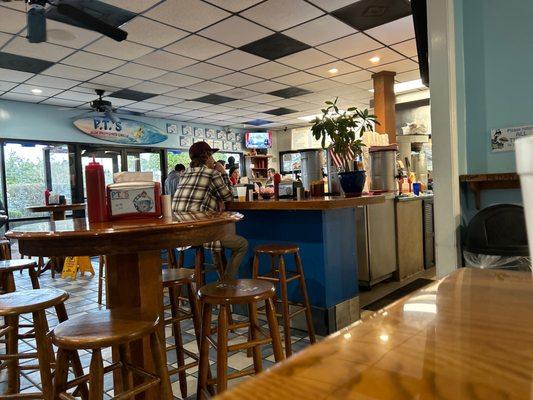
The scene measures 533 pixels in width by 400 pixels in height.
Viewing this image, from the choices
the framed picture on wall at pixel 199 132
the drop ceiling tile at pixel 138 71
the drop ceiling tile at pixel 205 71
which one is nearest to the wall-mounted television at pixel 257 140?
the framed picture on wall at pixel 199 132

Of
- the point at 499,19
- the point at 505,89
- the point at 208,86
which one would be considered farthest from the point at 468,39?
the point at 208,86

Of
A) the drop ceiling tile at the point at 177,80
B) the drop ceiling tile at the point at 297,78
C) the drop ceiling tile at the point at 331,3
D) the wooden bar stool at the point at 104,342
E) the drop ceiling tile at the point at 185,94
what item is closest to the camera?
the wooden bar stool at the point at 104,342

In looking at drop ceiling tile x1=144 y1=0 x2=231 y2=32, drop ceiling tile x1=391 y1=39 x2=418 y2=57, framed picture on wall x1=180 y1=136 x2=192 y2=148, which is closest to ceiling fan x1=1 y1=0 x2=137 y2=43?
drop ceiling tile x1=144 y1=0 x2=231 y2=32

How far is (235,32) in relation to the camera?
468 cm

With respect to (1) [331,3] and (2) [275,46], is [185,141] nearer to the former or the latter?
(2) [275,46]

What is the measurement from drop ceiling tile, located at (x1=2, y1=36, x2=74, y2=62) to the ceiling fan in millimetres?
908

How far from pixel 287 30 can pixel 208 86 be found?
2.62 meters

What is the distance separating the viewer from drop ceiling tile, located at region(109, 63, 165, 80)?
571 cm

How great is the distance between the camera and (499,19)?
7.20 ft

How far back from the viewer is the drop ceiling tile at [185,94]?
721 cm

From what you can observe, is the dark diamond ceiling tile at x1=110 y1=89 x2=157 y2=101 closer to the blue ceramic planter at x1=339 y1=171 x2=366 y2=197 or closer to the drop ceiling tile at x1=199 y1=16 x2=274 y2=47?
the drop ceiling tile at x1=199 y1=16 x2=274 y2=47

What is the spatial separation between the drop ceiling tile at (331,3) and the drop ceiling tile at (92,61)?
2.96 metres

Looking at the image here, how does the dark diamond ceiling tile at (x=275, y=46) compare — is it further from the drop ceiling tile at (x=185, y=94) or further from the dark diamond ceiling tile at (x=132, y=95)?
the dark diamond ceiling tile at (x=132, y=95)

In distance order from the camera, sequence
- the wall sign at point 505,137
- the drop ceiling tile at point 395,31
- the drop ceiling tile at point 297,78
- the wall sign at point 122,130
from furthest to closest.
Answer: the wall sign at point 122,130, the drop ceiling tile at point 297,78, the drop ceiling tile at point 395,31, the wall sign at point 505,137
